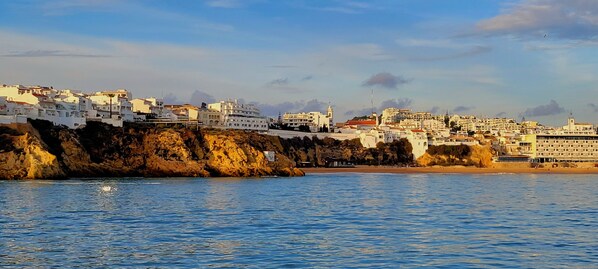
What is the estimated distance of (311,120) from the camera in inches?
5581

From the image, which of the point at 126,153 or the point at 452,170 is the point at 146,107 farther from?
the point at 452,170

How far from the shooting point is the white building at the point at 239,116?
109750mm

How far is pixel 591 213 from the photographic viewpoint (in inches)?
1261

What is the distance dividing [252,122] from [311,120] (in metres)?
31.4

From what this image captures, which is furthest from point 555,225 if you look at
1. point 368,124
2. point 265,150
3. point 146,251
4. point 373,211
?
point 368,124

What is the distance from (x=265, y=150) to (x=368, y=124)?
65368mm

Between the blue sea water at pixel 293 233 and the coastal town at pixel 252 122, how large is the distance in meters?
43.0

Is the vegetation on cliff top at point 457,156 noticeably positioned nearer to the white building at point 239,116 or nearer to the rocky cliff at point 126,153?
the white building at point 239,116

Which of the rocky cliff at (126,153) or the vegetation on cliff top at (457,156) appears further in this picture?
the vegetation on cliff top at (457,156)

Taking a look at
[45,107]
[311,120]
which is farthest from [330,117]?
[45,107]

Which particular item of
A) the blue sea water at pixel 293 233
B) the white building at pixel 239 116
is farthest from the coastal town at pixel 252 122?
the blue sea water at pixel 293 233

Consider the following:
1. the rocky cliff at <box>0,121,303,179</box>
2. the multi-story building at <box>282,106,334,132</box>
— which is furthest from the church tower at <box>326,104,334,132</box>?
the rocky cliff at <box>0,121,303,179</box>

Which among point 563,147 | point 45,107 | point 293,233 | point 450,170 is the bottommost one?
point 293,233

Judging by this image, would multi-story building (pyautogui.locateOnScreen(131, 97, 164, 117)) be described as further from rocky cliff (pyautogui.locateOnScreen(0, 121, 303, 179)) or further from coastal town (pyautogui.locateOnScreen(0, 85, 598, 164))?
rocky cliff (pyautogui.locateOnScreen(0, 121, 303, 179))
